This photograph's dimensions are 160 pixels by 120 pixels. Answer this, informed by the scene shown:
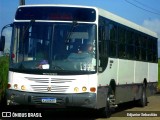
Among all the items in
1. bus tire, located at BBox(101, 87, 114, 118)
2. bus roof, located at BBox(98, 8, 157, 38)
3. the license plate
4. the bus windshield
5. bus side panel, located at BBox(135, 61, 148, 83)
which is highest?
bus roof, located at BBox(98, 8, 157, 38)

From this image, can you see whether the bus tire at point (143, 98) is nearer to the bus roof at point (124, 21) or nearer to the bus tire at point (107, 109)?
the bus roof at point (124, 21)

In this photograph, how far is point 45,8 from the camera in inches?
572

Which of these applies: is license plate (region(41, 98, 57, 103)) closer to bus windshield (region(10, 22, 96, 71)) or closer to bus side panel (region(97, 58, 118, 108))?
bus windshield (region(10, 22, 96, 71))

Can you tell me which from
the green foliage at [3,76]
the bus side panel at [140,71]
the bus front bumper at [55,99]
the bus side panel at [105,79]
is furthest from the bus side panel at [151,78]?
the bus front bumper at [55,99]

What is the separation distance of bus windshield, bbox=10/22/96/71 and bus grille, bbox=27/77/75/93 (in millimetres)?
320

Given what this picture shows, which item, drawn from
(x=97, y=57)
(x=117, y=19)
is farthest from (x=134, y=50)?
(x=97, y=57)

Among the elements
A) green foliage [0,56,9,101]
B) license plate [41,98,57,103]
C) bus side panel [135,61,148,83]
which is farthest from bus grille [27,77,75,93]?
bus side panel [135,61,148,83]

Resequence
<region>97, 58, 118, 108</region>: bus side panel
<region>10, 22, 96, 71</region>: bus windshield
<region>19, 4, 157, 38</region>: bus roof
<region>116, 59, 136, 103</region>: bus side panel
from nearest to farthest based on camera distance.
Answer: <region>10, 22, 96, 71</region>: bus windshield < <region>97, 58, 118, 108</region>: bus side panel < <region>19, 4, 157, 38</region>: bus roof < <region>116, 59, 136, 103</region>: bus side panel

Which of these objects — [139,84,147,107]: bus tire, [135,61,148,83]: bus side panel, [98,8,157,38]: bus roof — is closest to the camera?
[98,8,157,38]: bus roof

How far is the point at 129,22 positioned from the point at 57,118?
567cm

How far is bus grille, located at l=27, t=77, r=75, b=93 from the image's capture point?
544 inches

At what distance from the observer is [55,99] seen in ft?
45.2

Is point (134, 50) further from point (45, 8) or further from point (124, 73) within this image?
point (45, 8)

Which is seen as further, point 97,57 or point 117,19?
point 117,19
